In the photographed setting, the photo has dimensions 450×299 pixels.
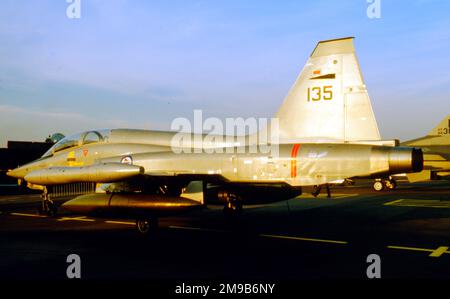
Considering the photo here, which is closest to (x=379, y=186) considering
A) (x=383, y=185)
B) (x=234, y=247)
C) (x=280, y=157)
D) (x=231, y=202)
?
(x=383, y=185)

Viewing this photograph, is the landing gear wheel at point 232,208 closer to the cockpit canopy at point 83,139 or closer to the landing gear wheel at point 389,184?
the cockpit canopy at point 83,139

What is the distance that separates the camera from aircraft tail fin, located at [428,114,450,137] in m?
29.7

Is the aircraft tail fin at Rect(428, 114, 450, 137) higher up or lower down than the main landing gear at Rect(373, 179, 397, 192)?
higher up

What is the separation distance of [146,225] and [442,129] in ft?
88.9

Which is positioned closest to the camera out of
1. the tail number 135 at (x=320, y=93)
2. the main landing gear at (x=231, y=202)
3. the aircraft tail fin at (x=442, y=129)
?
the tail number 135 at (x=320, y=93)

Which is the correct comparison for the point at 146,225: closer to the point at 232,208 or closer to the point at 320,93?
the point at 232,208

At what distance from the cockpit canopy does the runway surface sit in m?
2.46

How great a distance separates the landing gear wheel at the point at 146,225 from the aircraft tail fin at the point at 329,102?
4.10m

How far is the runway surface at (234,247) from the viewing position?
660 centimetres

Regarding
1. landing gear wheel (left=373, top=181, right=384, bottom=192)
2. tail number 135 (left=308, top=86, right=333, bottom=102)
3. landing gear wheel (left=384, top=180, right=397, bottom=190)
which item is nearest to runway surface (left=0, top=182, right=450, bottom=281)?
tail number 135 (left=308, top=86, right=333, bottom=102)

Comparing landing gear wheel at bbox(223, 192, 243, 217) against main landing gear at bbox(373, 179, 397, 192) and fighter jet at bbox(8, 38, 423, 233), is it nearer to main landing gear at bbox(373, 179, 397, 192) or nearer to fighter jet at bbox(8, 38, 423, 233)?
fighter jet at bbox(8, 38, 423, 233)

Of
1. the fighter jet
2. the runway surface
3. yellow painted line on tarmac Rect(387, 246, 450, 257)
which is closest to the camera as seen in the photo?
the runway surface

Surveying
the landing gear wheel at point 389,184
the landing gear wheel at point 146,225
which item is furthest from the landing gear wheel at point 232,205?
the landing gear wheel at point 389,184
